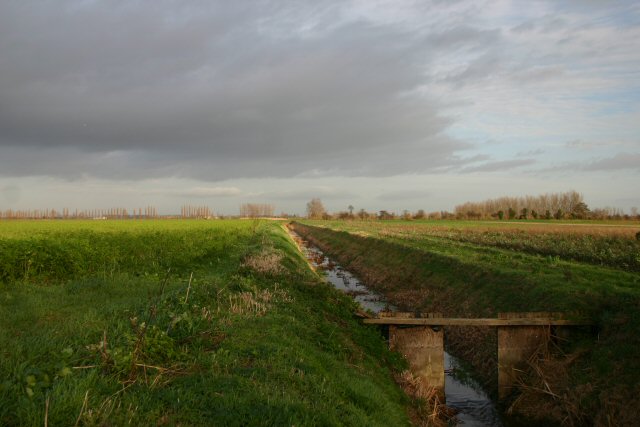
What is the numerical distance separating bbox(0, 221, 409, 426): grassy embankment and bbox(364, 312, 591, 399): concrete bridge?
0.77m

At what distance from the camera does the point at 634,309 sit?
12.3 meters

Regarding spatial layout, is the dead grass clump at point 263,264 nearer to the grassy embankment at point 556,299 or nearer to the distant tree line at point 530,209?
the grassy embankment at point 556,299

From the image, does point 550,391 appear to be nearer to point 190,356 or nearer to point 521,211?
point 190,356

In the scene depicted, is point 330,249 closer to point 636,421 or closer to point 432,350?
point 432,350

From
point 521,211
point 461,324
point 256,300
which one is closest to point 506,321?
point 461,324

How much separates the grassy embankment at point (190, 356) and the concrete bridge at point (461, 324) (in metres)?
0.77

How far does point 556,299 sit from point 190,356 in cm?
1140

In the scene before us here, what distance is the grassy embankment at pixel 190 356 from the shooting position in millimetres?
6004

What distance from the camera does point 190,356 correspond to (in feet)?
26.2

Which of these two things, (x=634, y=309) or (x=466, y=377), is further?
(x=466, y=377)

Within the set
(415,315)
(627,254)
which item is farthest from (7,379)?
(627,254)

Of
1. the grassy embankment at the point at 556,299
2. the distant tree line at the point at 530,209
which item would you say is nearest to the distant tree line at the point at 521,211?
the distant tree line at the point at 530,209

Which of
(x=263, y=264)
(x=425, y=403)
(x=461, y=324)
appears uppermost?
(x=263, y=264)

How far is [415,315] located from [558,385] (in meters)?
3.89
